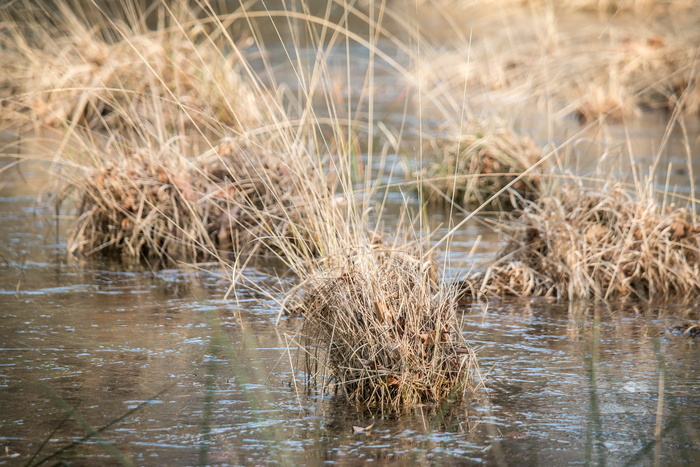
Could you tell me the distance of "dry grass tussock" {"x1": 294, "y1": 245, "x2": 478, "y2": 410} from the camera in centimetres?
372

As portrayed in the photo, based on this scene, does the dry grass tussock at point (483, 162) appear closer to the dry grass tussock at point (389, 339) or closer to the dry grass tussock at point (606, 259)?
the dry grass tussock at point (606, 259)

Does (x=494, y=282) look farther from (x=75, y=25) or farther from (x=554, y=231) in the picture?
(x=75, y=25)

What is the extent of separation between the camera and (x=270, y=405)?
374 cm

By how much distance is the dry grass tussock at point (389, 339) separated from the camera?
12.2 feet

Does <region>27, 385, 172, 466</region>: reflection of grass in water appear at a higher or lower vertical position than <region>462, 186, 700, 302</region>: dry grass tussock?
lower

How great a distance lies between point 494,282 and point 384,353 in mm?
1990

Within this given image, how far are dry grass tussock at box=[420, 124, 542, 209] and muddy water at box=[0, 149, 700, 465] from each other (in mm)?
2487

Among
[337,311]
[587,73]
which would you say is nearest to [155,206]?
[337,311]

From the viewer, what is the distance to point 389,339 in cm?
371

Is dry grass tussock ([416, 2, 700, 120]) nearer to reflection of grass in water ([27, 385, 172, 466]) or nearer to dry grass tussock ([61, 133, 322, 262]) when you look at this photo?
dry grass tussock ([61, 133, 322, 262])

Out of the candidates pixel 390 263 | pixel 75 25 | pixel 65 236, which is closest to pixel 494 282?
pixel 390 263

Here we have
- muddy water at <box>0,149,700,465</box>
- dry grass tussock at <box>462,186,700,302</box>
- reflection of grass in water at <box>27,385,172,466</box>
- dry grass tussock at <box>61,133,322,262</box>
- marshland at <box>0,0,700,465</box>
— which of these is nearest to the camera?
reflection of grass in water at <box>27,385,172,466</box>

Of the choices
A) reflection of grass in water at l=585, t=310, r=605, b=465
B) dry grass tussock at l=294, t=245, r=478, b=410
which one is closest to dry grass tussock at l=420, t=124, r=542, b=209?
reflection of grass in water at l=585, t=310, r=605, b=465

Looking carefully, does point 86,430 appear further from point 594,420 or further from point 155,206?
point 155,206
